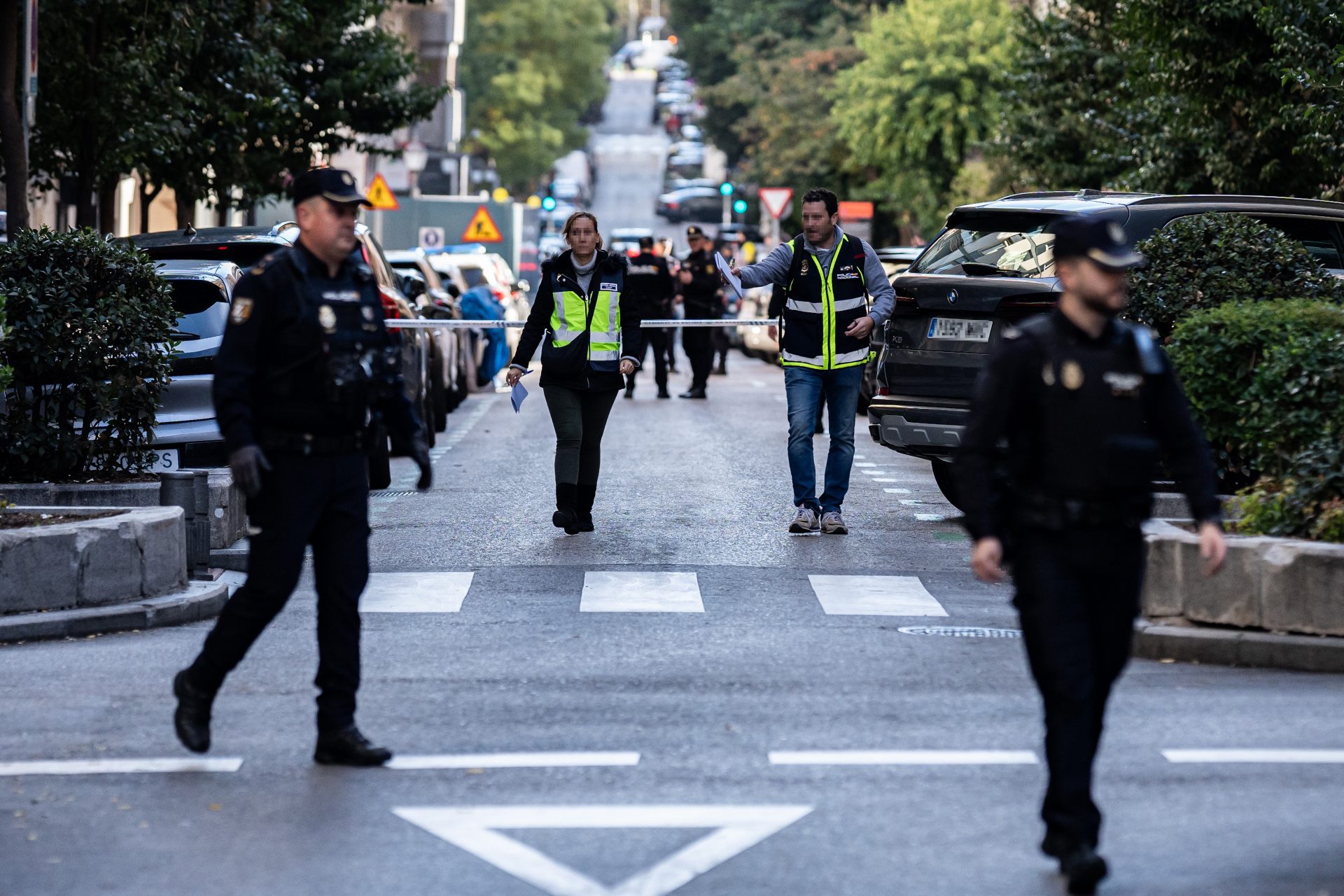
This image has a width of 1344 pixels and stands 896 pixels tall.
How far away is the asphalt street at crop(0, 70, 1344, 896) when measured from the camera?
564 centimetres

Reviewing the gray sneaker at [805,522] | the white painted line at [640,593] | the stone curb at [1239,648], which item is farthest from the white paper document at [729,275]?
the stone curb at [1239,648]

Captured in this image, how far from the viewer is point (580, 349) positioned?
12.6 metres

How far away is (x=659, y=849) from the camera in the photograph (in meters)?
5.80

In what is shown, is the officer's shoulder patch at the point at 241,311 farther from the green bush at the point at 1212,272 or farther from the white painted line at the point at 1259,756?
the green bush at the point at 1212,272

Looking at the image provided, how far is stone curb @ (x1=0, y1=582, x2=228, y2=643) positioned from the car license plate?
4641mm

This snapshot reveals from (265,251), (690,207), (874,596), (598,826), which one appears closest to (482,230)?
(265,251)

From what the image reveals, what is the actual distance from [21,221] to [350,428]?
8790 millimetres

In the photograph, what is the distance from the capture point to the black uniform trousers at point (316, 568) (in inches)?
265

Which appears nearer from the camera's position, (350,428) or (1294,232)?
(350,428)

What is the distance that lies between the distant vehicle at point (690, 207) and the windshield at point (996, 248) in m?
77.4

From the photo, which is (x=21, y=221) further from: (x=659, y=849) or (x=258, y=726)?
(x=659, y=849)

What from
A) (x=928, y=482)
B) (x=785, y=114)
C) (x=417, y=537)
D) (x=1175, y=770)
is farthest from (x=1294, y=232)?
(x=785, y=114)

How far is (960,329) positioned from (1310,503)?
367 centimetres

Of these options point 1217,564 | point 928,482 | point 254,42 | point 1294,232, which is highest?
point 254,42
